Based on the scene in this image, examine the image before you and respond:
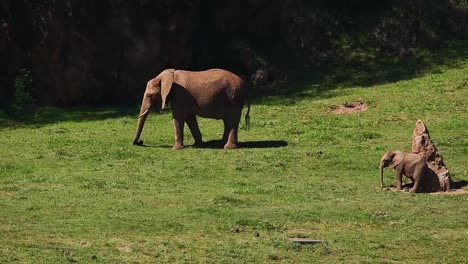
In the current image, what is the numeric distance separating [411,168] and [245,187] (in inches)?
106

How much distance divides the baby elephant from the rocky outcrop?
17 centimetres

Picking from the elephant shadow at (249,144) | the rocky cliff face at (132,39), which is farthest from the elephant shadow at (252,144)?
the rocky cliff face at (132,39)

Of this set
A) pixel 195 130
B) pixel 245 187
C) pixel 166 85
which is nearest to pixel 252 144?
pixel 195 130

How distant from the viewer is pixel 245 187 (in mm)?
17078

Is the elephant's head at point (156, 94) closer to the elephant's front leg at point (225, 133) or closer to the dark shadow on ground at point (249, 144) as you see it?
the dark shadow on ground at point (249, 144)

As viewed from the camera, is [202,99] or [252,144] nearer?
[202,99]

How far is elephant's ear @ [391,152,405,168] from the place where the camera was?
17.1m

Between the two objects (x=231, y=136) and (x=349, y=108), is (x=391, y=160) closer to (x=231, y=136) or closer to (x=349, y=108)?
(x=231, y=136)

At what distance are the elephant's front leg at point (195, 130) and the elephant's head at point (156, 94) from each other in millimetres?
625

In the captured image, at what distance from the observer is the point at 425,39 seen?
3139 cm

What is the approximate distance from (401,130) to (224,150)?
171 inches

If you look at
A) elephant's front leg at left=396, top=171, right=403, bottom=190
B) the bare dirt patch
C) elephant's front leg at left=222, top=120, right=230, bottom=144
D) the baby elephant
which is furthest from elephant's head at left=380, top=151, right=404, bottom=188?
the bare dirt patch

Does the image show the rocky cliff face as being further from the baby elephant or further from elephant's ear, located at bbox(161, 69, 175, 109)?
the baby elephant

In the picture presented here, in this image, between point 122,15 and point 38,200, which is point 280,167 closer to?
point 38,200
